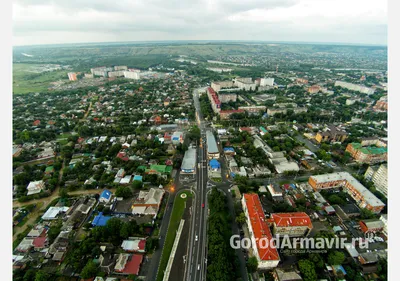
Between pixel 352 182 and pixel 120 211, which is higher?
pixel 352 182

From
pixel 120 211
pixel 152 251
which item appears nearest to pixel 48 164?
pixel 120 211

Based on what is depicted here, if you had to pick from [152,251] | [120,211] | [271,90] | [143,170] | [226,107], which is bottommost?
[152,251]

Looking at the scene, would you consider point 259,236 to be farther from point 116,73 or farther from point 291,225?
point 116,73

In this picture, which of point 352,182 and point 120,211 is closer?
point 120,211

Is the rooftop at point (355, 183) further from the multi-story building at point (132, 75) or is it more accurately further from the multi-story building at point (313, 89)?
the multi-story building at point (132, 75)

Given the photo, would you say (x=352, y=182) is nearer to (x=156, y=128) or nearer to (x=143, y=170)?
(x=143, y=170)

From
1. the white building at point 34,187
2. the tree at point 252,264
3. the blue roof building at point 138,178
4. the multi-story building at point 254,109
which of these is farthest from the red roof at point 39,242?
the multi-story building at point 254,109

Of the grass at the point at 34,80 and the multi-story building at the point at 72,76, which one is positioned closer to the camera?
the grass at the point at 34,80

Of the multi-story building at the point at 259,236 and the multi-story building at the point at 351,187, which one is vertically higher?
the multi-story building at the point at 351,187

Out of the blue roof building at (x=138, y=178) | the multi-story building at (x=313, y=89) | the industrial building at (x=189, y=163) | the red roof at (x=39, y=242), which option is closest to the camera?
the red roof at (x=39, y=242)
